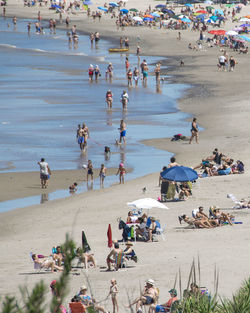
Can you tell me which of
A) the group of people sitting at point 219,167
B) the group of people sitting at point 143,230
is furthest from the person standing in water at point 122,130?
the group of people sitting at point 143,230

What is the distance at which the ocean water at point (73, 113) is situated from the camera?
1145 inches

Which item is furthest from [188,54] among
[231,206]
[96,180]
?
[231,206]

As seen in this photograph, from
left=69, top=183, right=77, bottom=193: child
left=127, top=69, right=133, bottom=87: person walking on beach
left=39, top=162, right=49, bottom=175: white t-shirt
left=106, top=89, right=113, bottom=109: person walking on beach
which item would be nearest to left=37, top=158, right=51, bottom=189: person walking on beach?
left=39, top=162, right=49, bottom=175: white t-shirt

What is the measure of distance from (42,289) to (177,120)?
3258 centimetres

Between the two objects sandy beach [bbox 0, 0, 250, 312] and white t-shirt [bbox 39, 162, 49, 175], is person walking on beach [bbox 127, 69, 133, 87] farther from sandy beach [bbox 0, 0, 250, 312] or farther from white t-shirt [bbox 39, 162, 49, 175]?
white t-shirt [bbox 39, 162, 49, 175]

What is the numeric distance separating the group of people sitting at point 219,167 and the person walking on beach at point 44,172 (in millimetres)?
5056

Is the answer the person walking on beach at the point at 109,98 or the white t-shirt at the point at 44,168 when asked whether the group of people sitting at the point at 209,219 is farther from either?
the person walking on beach at the point at 109,98

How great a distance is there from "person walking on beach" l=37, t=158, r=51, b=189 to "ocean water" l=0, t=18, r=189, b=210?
1324 mm

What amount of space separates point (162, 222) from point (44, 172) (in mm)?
6639

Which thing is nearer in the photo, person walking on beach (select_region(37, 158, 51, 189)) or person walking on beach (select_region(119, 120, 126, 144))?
person walking on beach (select_region(37, 158, 51, 189))

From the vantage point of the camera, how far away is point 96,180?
85.5ft

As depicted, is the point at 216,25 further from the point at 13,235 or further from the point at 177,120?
the point at 13,235

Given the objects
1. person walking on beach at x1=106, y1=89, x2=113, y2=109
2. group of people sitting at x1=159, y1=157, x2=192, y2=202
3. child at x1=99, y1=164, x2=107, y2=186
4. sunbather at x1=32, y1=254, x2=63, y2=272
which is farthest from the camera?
person walking on beach at x1=106, y1=89, x2=113, y2=109

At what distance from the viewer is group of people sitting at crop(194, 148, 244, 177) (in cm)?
2456
